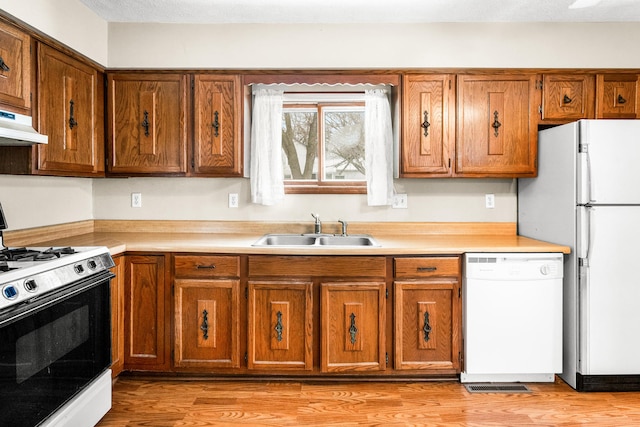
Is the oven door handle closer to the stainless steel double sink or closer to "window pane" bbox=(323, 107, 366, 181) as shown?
the stainless steel double sink

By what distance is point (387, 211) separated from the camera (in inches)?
136

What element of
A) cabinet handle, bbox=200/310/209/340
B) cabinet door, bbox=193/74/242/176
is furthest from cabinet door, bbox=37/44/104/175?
cabinet handle, bbox=200/310/209/340

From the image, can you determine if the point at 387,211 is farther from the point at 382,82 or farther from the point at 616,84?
the point at 616,84

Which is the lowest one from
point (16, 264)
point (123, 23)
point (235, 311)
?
point (235, 311)

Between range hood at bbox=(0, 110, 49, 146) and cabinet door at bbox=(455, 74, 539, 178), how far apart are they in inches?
98.5

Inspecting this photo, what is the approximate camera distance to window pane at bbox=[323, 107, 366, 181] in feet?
11.5

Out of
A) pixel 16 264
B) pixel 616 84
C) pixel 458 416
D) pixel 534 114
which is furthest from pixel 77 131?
pixel 616 84

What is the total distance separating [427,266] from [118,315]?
1.88 metres

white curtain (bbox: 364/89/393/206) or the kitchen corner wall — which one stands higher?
the kitchen corner wall

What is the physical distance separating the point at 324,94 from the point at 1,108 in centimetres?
204

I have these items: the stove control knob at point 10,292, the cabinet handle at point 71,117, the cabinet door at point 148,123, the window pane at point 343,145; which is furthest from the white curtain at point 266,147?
the stove control knob at point 10,292

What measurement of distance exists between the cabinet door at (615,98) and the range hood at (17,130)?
11.1ft

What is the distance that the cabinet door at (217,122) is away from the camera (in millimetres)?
3146

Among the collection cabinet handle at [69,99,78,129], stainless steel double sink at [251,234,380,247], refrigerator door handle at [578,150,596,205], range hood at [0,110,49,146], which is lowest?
stainless steel double sink at [251,234,380,247]
